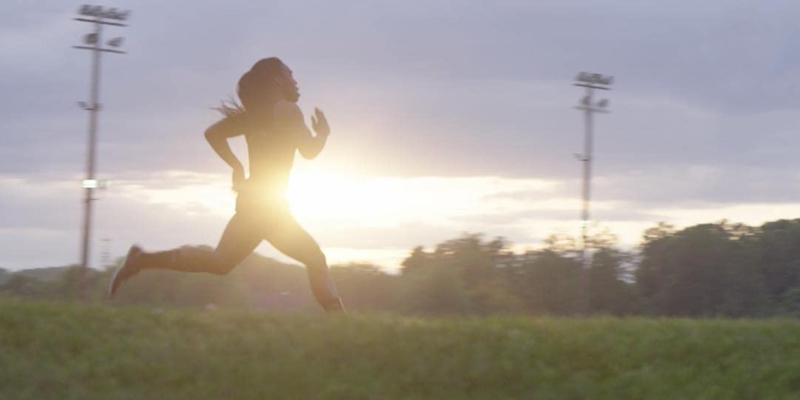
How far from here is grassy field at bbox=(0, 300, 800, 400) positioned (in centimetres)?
789

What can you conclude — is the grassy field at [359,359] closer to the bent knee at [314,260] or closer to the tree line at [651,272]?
the bent knee at [314,260]

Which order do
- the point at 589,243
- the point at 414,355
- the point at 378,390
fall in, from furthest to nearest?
1. the point at 589,243
2. the point at 414,355
3. the point at 378,390

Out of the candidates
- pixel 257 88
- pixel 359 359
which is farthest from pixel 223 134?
pixel 359 359

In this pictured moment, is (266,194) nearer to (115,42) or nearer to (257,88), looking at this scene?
(257,88)

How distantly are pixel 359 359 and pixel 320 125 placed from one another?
2539 millimetres

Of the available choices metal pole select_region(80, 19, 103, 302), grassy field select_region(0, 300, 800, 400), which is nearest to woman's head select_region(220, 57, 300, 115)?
grassy field select_region(0, 300, 800, 400)

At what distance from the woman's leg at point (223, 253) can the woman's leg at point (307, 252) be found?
0.59 feet

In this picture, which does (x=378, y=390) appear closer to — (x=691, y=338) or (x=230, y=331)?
(x=230, y=331)

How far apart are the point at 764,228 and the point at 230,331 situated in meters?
55.1

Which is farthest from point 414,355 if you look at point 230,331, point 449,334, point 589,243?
point 589,243

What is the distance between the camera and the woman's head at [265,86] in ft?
33.8

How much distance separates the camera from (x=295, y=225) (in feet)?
33.2

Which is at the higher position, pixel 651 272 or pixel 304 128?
pixel 304 128

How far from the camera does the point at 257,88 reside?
1036 cm
